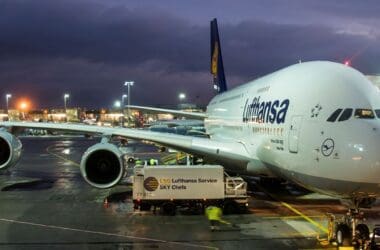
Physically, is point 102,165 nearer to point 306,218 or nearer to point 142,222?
point 142,222

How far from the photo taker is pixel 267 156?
1333 centimetres

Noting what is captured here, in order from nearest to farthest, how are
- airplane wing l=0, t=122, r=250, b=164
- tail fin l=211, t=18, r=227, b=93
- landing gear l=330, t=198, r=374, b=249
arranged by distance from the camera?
landing gear l=330, t=198, r=374, b=249, airplane wing l=0, t=122, r=250, b=164, tail fin l=211, t=18, r=227, b=93

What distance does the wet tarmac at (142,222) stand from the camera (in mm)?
11375

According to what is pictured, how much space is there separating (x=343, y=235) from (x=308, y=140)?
80.5 inches

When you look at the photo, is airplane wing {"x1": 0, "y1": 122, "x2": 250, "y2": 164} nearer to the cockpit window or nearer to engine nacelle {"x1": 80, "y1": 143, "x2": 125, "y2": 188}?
engine nacelle {"x1": 80, "y1": 143, "x2": 125, "y2": 188}

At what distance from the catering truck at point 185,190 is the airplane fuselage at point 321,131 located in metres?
1.11

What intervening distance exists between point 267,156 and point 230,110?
6.81 m

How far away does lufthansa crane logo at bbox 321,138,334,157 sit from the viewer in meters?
9.86

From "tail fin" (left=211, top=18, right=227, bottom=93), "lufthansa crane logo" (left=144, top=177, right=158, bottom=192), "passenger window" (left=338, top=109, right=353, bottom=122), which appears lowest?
"lufthansa crane logo" (left=144, top=177, right=158, bottom=192)

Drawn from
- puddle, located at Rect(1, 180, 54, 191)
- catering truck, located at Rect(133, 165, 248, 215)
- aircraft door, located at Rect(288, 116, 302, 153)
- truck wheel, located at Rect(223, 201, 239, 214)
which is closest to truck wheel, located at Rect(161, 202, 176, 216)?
catering truck, located at Rect(133, 165, 248, 215)

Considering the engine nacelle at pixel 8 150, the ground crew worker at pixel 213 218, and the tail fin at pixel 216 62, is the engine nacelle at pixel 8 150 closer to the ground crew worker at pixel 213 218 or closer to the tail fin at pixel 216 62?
the ground crew worker at pixel 213 218

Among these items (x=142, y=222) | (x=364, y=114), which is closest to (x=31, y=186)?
(x=142, y=222)

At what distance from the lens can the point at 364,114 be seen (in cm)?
984

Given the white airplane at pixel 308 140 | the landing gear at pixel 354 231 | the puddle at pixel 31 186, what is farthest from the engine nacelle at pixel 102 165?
the landing gear at pixel 354 231
